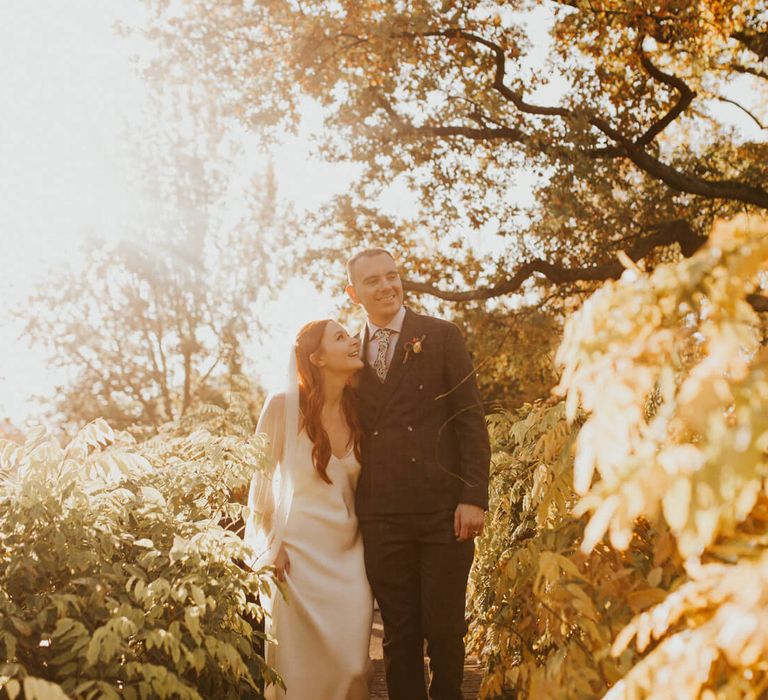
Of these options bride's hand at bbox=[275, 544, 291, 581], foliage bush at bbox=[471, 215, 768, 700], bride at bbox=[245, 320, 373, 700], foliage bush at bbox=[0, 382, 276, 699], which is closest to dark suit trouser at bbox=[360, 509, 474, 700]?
bride at bbox=[245, 320, 373, 700]

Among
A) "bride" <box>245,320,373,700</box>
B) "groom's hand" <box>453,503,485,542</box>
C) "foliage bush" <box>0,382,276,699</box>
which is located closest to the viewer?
"foliage bush" <box>0,382,276,699</box>

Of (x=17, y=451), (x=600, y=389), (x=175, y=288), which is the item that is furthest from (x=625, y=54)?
(x=175, y=288)

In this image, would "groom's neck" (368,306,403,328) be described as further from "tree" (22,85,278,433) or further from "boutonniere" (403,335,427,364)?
"tree" (22,85,278,433)

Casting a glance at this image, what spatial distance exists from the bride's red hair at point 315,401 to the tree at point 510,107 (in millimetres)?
6436

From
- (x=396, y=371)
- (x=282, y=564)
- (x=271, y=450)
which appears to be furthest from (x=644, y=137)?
(x=282, y=564)

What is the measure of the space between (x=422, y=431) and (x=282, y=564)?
0.92 metres

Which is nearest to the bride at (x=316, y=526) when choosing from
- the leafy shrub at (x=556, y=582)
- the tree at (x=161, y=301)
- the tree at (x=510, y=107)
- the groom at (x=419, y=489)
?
the groom at (x=419, y=489)

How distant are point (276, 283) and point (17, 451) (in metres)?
24.5

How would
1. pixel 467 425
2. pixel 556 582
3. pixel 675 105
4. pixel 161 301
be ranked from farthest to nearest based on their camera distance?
1. pixel 161 301
2. pixel 675 105
3. pixel 467 425
4. pixel 556 582

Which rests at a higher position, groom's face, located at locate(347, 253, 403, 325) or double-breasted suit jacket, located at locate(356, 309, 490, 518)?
groom's face, located at locate(347, 253, 403, 325)

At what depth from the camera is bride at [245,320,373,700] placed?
4109mm

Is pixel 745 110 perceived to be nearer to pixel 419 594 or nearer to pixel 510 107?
pixel 510 107

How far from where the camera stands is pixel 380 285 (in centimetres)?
423

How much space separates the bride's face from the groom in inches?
4.7
